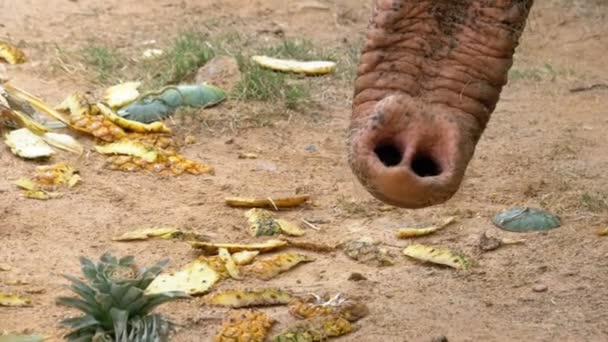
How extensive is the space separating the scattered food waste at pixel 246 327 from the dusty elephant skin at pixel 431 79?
614 millimetres

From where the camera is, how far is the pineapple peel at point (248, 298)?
3834mm

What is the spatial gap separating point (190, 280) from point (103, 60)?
287 centimetres

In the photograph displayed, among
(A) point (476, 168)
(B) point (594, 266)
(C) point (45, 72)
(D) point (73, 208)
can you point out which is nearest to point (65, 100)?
(C) point (45, 72)

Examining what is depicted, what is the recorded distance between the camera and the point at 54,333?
360 centimetres

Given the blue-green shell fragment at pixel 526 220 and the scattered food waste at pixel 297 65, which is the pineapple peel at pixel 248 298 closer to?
the blue-green shell fragment at pixel 526 220

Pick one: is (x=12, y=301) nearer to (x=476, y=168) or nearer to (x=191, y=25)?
(x=476, y=168)

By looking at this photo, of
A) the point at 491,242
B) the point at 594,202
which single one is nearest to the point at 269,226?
the point at 491,242

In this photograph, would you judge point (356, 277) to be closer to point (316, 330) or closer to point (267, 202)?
point (316, 330)

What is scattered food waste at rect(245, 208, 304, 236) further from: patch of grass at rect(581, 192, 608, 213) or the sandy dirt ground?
patch of grass at rect(581, 192, 608, 213)

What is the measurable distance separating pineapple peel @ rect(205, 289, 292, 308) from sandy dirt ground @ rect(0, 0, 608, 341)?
0.05 metres

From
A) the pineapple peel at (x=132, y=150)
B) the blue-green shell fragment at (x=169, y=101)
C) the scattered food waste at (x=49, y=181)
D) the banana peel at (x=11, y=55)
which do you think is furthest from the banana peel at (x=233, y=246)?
the banana peel at (x=11, y=55)

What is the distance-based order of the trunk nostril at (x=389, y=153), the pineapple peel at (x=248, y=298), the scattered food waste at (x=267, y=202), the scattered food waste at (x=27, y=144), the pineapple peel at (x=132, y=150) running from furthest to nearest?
the pineapple peel at (x=132, y=150)
the scattered food waste at (x=27, y=144)
the scattered food waste at (x=267, y=202)
the pineapple peel at (x=248, y=298)
the trunk nostril at (x=389, y=153)

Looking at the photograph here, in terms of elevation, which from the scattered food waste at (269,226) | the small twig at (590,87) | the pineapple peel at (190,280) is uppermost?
the pineapple peel at (190,280)

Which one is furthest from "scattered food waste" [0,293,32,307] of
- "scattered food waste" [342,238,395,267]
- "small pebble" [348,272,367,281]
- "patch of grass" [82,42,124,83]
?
"patch of grass" [82,42,124,83]
